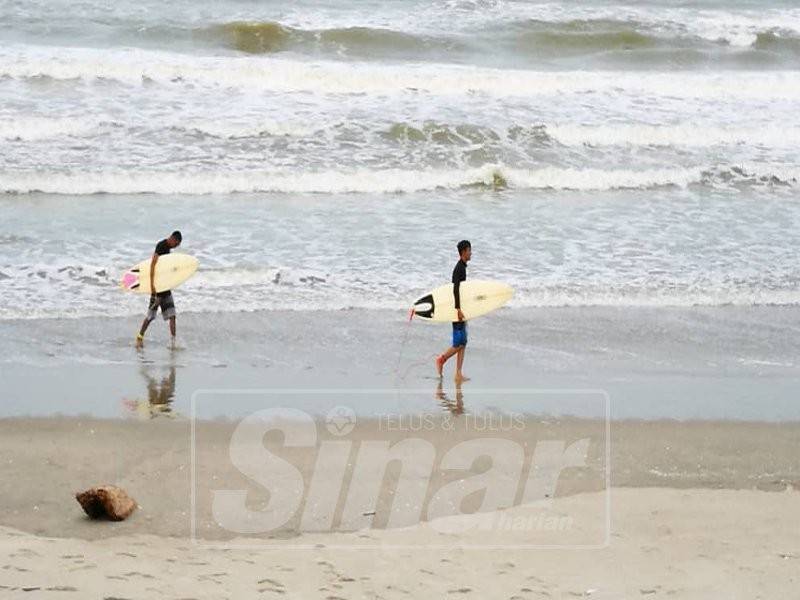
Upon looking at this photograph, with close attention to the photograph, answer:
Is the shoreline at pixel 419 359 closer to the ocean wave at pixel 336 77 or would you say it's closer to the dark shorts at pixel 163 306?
the dark shorts at pixel 163 306

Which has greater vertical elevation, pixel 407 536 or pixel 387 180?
pixel 387 180

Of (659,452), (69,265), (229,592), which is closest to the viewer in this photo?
(229,592)

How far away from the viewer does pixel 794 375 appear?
37.3 ft

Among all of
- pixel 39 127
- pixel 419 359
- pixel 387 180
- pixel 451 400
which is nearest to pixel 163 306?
pixel 419 359

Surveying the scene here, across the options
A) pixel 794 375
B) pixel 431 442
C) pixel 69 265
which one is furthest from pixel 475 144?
pixel 431 442

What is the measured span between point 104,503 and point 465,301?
178 inches

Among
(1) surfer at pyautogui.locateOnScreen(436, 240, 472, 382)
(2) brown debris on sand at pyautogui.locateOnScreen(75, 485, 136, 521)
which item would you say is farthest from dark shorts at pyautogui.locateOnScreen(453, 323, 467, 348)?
(2) brown debris on sand at pyautogui.locateOnScreen(75, 485, 136, 521)

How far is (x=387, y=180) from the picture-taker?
697 inches

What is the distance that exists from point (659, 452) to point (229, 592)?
387 cm

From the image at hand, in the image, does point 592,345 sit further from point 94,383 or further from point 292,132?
point 292,132

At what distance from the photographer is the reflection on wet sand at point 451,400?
10.4 meters

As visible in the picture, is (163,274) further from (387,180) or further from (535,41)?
(535,41)

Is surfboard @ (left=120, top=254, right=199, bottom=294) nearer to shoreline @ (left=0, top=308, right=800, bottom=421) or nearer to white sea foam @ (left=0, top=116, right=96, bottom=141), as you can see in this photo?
shoreline @ (left=0, top=308, right=800, bottom=421)

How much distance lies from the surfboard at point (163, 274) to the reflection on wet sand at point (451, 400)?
9.44ft
